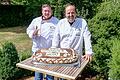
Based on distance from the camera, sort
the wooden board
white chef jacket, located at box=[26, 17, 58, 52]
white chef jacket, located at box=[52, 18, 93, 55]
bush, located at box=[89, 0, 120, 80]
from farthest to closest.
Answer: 1. bush, located at box=[89, 0, 120, 80]
2. white chef jacket, located at box=[26, 17, 58, 52]
3. white chef jacket, located at box=[52, 18, 93, 55]
4. the wooden board

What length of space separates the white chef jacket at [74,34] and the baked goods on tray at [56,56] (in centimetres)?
26

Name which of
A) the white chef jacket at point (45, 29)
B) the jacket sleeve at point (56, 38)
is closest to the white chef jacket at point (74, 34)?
the jacket sleeve at point (56, 38)

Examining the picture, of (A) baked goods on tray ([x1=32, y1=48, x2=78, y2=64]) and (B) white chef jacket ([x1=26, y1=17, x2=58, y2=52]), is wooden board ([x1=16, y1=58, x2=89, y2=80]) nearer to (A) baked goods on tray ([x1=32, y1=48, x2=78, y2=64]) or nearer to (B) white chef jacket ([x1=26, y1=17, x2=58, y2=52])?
(A) baked goods on tray ([x1=32, y1=48, x2=78, y2=64])

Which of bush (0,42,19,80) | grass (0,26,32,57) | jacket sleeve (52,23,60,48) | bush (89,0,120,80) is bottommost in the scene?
grass (0,26,32,57)

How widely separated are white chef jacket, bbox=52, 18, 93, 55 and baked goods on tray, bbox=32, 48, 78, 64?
257 mm

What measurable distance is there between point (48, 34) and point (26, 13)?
19730 millimetres

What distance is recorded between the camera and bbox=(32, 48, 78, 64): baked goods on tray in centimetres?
516

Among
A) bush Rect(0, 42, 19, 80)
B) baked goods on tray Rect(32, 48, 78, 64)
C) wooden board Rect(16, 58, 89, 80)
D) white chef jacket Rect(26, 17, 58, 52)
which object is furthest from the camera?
bush Rect(0, 42, 19, 80)

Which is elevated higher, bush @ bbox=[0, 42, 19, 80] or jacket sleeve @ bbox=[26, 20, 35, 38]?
jacket sleeve @ bbox=[26, 20, 35, 38]

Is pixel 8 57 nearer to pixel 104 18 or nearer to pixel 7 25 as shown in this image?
pixel 104 18

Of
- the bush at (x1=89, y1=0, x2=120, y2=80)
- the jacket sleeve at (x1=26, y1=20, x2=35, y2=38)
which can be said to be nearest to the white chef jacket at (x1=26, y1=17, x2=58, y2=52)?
the jacket sleeve at (x1=26, y1=20, x2=35, y2=38)

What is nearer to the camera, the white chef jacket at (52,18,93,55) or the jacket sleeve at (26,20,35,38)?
the white chef jacket at (52,18,93,55)

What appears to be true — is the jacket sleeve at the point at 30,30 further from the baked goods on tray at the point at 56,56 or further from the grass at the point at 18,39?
the grass at the point at 18,39

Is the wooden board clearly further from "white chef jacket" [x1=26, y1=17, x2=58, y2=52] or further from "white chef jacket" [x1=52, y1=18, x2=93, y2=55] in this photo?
"white chef jacket" [x1=26, y1=17, x2=58, y2=52]
